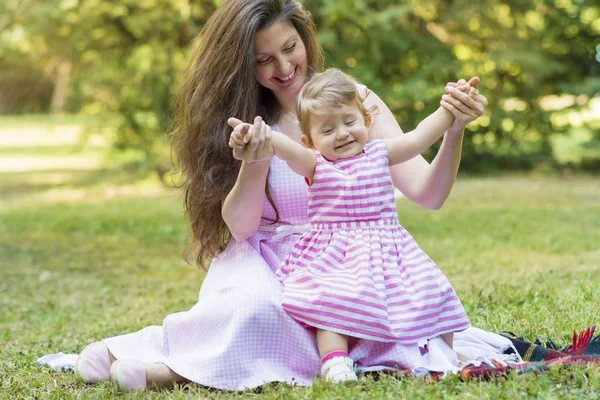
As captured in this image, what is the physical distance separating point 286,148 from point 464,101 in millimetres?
599

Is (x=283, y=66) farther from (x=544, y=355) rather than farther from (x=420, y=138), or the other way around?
(x=544, y=355)

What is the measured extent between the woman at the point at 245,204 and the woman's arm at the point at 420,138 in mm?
50

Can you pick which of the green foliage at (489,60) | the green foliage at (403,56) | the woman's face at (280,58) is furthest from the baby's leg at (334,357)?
the green foliage at (489,60)

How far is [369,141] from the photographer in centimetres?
315

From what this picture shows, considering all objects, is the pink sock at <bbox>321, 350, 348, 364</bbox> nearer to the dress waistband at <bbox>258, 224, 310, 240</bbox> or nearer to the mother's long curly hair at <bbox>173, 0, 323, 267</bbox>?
the dress waistband at <bbox>258, 224, 310, 240</bbox>

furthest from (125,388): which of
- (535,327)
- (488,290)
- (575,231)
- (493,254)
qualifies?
(575,231)

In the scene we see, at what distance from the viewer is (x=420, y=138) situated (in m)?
2.80

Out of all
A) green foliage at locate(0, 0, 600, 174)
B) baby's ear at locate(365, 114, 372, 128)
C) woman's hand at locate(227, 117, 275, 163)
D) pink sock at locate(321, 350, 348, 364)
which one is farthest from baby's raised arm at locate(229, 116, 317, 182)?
green foliage at locate(0, 0, 600, 174)

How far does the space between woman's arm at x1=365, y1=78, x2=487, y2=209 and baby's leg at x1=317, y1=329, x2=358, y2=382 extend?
0.64m

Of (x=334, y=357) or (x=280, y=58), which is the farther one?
(x=280, y=58)

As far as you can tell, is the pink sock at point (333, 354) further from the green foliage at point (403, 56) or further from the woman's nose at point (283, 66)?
the green foliage at point (403, 56)

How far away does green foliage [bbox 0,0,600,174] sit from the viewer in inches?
402

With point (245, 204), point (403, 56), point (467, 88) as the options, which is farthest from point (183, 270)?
point (403, 56)

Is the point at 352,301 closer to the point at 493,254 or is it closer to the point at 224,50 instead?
the point at 224,50
